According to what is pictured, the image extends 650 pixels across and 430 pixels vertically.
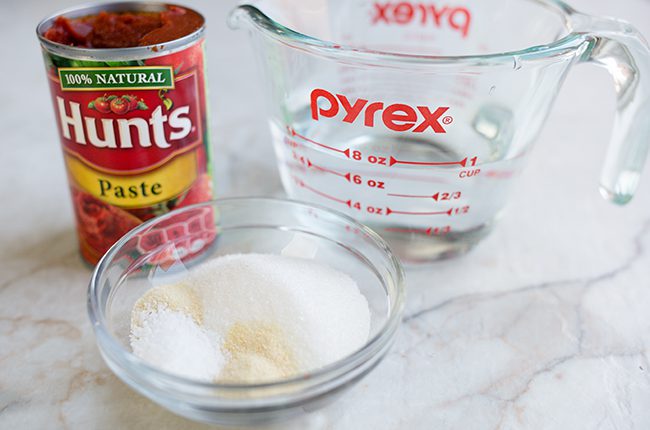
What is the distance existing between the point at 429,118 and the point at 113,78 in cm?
31

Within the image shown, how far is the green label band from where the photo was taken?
0.63 meters

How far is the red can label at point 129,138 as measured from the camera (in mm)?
639

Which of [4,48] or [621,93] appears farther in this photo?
[4,48]

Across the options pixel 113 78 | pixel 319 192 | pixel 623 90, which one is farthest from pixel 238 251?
pixel 623 90

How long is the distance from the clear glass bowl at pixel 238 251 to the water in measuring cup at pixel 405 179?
61mm

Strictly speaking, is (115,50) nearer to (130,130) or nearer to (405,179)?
(130,130)

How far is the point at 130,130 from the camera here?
665mm

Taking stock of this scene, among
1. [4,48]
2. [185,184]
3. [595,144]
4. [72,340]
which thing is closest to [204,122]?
[185,184]

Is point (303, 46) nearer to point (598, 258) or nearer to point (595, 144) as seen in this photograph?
point (598, 258)

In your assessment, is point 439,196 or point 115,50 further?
point 439,196

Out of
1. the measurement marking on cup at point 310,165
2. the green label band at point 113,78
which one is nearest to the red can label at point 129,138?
the green label band at point 113,78

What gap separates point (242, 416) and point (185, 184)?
31 centimetres

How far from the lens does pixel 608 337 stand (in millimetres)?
687

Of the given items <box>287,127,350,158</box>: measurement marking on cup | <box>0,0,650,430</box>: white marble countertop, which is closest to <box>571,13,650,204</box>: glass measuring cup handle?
<box>0,0,650,430</box>: white marble countertop
